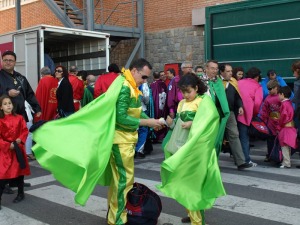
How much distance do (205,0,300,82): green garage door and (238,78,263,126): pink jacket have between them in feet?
12.4

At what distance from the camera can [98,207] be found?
18.4 feet

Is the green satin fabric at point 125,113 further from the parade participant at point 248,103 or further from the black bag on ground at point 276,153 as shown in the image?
the black bag on ground at point 276,153

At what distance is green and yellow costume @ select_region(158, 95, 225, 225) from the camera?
432 cm

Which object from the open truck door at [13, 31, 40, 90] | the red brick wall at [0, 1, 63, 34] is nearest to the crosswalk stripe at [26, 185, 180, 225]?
the open truck door at [13, 31, 40, 90]

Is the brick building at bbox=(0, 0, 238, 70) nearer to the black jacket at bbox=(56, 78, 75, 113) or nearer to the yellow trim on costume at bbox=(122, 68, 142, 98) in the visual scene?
the black jacket at bbox=(56, 78, 75, 113)

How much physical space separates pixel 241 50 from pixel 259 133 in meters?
5.09

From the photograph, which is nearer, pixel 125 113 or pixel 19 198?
pixel 125 113

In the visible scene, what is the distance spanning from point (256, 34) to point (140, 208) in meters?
9.51

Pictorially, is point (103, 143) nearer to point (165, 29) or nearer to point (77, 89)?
point (77, 89)

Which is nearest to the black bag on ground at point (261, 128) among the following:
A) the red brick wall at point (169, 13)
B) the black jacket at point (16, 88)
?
the black jacket at point (16, 88)

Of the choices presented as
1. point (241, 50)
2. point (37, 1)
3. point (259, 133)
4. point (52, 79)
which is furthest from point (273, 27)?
point (37, 1)

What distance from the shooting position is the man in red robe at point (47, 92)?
9.83 meters

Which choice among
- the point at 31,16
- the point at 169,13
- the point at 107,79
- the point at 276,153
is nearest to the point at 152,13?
the point at 169,13

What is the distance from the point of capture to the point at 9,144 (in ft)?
19.0
